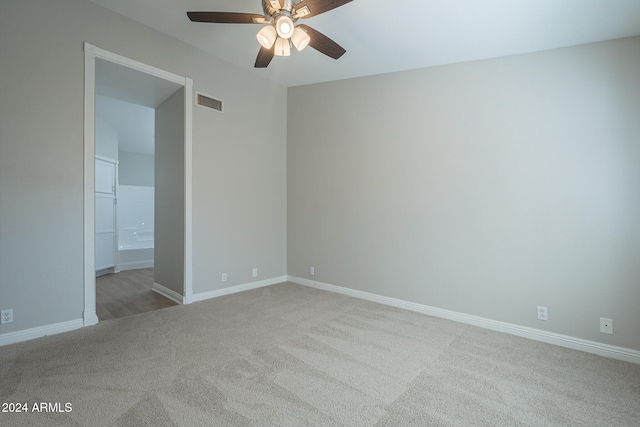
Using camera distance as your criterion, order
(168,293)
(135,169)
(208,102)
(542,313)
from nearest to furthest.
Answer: (542,313)
(208,102)
(168,293)
(135,169)

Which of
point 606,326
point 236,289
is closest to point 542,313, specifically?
point 606,326

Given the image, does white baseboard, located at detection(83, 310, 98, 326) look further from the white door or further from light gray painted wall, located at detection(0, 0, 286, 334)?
the white door

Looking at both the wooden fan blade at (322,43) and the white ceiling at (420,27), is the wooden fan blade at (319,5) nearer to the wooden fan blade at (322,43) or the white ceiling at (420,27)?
the wooden fan blade at (322,43)

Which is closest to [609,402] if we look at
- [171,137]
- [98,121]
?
[171,137]

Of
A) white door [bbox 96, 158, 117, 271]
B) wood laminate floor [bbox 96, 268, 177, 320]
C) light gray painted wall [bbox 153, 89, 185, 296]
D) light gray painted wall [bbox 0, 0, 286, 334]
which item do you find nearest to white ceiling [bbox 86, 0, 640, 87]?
light gray painted wall [bbox 0, 0, 286, 334]

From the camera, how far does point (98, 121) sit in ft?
17.4

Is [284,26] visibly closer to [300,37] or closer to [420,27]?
[300,37]

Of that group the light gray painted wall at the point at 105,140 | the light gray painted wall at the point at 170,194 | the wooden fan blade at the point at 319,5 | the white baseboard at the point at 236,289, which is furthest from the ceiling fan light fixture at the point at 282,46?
the light gray painted wall at the point at 105,140

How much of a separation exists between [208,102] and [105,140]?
3095 mm

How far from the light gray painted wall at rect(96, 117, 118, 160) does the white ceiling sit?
3.09 meters

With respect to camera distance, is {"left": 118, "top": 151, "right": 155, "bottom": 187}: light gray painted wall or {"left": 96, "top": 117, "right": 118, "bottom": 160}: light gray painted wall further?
{"left": 118, "top": 151, "right": 155, "bottom": 187}: light gray painted wall

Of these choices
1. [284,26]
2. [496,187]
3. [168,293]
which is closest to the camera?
[284,26]

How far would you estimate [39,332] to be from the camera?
2572 millimetres

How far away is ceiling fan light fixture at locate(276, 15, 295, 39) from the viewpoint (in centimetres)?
215
